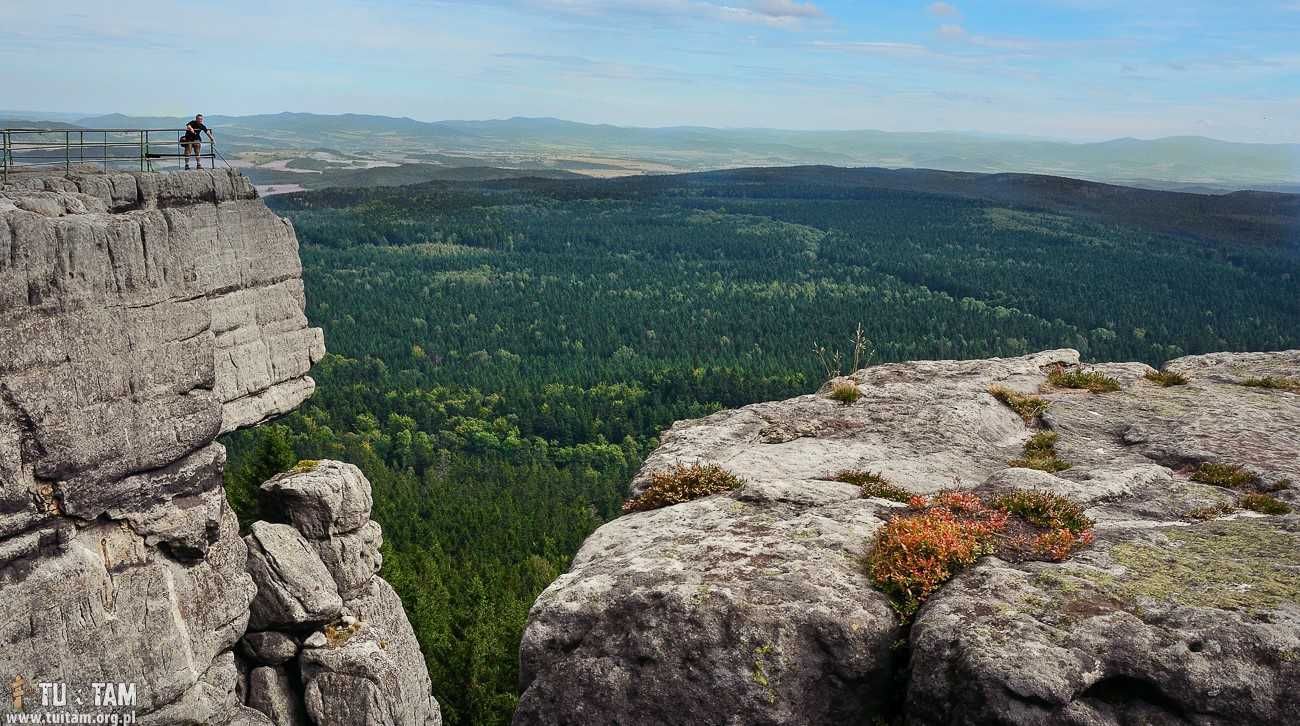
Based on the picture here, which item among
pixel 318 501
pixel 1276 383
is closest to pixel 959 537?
pixel 1276 383

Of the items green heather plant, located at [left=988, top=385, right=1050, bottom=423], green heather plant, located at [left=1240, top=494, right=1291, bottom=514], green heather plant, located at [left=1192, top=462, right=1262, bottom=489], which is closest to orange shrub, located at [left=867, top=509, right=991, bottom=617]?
green heather plant, located at [left=1240, top=494, right=1291, bottom=514]

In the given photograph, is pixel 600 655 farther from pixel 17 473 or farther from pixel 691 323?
pixel 691 323

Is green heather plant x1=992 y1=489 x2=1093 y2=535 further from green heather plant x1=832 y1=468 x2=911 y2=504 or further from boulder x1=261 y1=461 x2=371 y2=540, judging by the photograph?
boulder x1=261 y1=461 x2=371 y2=540

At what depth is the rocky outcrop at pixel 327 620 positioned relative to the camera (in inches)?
972

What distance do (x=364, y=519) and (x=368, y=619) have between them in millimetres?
2571

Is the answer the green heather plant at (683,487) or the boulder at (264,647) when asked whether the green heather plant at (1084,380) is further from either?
the boulder at (264,647)

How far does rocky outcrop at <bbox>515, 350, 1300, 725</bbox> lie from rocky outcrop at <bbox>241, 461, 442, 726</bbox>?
13.5m

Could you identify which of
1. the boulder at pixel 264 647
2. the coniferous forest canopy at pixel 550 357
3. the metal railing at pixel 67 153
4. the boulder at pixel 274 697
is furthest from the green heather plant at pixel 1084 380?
the metal railing at pixel 67 153

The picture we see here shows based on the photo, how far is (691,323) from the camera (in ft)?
497

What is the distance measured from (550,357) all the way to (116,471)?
110027 millimetres

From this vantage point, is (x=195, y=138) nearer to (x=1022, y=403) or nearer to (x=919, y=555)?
(x=1022, y=403)

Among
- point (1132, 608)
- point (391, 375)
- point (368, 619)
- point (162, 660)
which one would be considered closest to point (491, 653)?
point (368, 619)

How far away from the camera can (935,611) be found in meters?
9.92

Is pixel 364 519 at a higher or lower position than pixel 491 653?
higher
